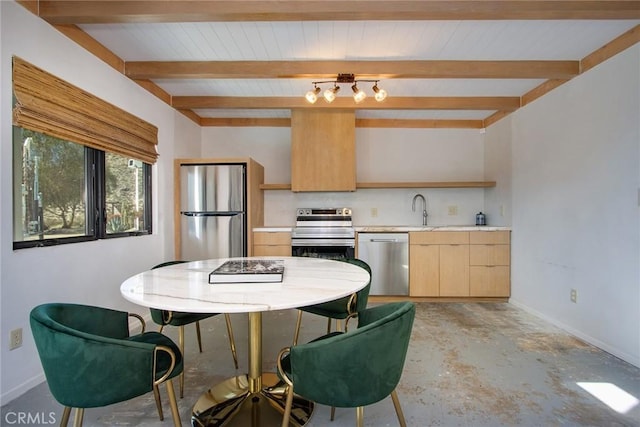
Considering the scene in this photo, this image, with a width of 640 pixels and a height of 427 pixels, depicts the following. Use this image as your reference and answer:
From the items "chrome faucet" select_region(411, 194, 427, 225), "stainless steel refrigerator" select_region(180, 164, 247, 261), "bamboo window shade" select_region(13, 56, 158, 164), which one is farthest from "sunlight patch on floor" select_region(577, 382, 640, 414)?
"bamboo window shade" select_region(13, 56, 158, 164)

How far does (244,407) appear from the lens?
1531 millimetres

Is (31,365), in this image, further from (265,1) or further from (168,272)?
(265,1)

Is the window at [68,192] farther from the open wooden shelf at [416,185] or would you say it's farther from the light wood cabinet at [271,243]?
the open wooden shelf at [416,185]

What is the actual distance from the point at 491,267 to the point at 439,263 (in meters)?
0.61

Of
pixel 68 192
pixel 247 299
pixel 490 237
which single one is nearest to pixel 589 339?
pixel 490 237

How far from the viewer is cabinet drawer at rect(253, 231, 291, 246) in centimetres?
348

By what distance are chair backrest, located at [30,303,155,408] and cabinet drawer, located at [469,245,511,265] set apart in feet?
11.1

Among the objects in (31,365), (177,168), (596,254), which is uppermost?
(177,168)

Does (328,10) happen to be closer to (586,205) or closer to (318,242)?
(318,242)

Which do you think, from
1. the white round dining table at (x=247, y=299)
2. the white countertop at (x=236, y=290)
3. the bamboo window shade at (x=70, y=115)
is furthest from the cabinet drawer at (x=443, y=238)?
the bamboo window shade at (x=70, y=115)

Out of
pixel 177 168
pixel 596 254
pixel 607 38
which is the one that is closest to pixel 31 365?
pixel 177 168

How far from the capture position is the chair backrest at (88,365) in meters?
0.97

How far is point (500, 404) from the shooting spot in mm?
1607

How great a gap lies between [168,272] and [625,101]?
3.24 meters
